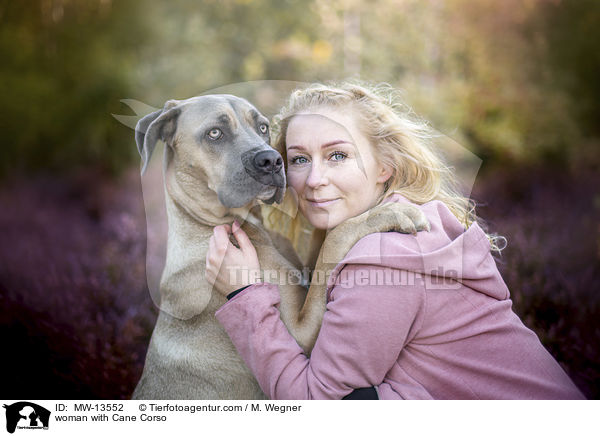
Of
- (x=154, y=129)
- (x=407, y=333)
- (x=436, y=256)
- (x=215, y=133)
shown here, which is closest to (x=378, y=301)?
(x=407, y=333)

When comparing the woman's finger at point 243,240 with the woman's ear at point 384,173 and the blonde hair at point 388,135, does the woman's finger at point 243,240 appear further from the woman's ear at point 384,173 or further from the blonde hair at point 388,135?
the woman's ear at point 384,173

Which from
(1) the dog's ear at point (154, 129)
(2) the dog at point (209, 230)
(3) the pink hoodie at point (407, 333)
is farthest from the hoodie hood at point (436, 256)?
(1) the dog's ear at point (154, 129)

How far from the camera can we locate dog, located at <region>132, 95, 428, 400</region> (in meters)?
2.02

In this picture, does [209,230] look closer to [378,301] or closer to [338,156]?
[338,156]

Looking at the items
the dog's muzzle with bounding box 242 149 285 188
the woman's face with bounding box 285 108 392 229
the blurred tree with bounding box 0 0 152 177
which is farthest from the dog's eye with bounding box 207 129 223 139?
the blurred tree with bounding box 0 0 152 177

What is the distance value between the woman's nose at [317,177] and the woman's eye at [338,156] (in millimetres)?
67

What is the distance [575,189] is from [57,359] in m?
3.74

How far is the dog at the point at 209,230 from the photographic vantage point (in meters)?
2.02

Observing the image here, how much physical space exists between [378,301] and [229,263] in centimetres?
63

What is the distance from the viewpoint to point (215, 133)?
6.96 ft

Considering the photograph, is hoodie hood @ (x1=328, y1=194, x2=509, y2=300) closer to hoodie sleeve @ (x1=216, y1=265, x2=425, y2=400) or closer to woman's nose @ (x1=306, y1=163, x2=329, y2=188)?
hoodie sleeve @ (x1=216, y1=265, x2=425, y2=400)
